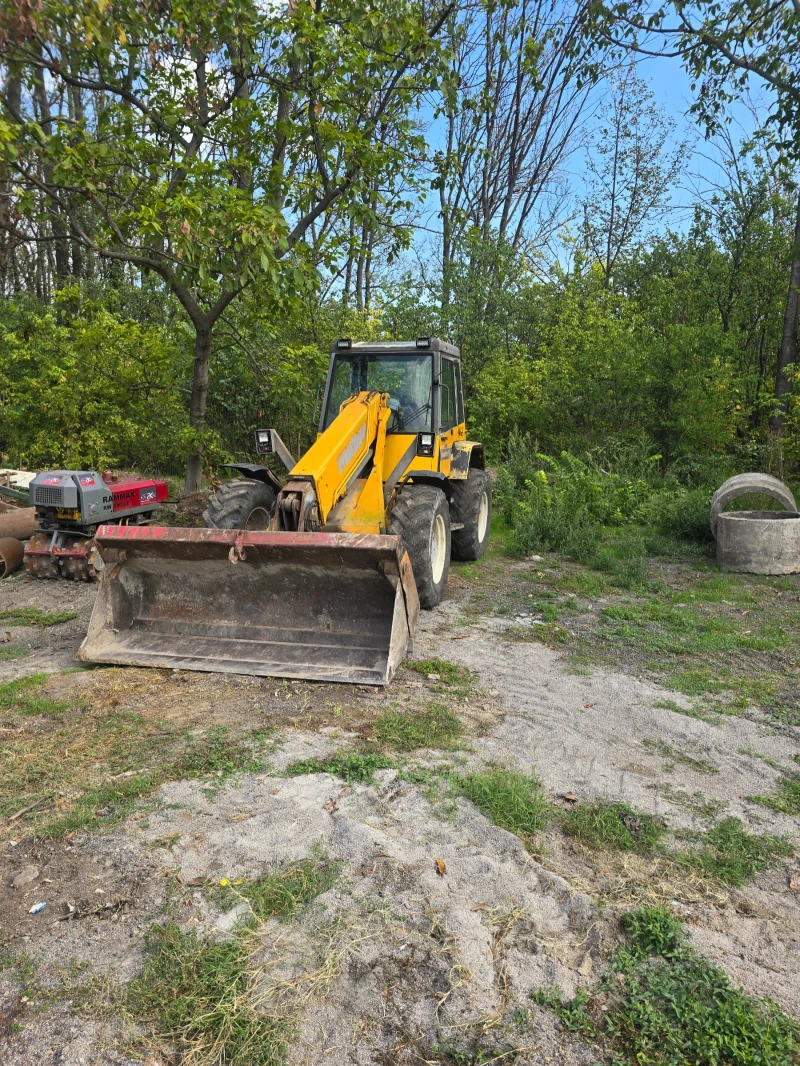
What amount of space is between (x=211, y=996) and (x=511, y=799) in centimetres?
170

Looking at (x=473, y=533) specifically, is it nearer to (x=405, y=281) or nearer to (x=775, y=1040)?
(x=775, y=1040)

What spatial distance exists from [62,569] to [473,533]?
174 inches

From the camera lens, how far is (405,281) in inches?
758

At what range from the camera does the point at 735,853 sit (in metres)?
3.39

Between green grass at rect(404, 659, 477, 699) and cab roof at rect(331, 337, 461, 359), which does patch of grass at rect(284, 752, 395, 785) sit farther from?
cab roof at rect(331, 337, 461, 359)

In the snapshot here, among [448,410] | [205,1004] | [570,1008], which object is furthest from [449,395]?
[205,1004]

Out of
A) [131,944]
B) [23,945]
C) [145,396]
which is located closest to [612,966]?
[131,944]

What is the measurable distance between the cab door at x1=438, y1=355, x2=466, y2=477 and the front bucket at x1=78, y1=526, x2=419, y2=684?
2453 mm

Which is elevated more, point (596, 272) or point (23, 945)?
point (596, 272)

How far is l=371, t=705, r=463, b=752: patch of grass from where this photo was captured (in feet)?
14.5

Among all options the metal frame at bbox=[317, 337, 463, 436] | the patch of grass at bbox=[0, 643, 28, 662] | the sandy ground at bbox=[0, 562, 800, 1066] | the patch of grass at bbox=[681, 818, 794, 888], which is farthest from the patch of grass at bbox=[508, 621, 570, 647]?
the patch of grass at bbox=[0, 643, 28, 662]

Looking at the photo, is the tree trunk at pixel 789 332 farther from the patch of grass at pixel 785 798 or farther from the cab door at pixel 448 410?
the patch of grass at pixel 785 798

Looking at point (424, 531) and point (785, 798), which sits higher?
point (424, 531)

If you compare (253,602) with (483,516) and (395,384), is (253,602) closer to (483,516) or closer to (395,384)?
(395,384)
